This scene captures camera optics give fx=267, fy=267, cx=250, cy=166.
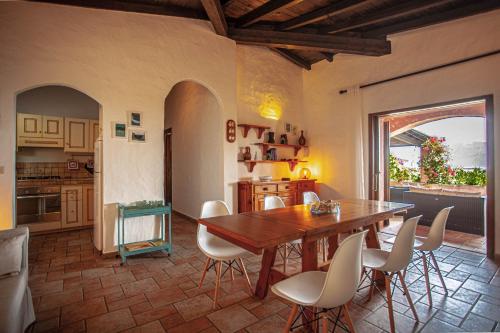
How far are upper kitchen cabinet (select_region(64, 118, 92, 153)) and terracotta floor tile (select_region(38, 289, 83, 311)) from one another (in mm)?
3283

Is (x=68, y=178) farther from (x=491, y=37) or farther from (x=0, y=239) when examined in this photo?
(x=491, y=37)

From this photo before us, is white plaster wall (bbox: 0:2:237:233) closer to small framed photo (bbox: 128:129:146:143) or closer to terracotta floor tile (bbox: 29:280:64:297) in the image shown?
small framed photo (bbox: 128:129:146:143)

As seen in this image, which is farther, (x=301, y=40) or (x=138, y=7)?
(x=301, y=40)

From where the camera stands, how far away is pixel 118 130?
3541 mm

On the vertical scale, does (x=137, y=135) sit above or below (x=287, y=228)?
above

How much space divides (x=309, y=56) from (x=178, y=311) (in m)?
5.10

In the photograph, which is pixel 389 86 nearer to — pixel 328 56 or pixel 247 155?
pixel 328 56

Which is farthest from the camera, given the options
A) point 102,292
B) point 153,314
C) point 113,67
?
point 113,67

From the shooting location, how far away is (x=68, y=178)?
5.23 metres

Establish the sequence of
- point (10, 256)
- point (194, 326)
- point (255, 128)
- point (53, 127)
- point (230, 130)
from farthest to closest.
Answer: point (255, 128) < point (53, 127) < point (230, 130) < point (194, 326) < point (10, 256)

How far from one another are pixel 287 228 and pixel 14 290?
179 cm

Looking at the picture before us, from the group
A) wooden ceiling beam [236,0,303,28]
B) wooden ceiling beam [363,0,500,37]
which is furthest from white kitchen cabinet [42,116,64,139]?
wooden ceiling beam [363,0,500,37]

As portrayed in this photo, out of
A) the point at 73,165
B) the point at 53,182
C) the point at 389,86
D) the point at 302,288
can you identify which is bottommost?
the point at 302,288

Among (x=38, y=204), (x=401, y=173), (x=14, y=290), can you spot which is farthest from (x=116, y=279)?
(x=401, y=173)
